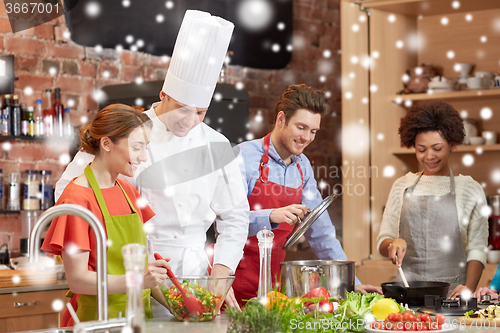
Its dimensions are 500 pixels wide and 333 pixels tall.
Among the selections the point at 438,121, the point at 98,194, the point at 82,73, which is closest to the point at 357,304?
the point at 98,194

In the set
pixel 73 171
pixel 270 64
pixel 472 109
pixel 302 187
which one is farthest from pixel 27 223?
pixel 472 109

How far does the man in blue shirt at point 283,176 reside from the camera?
1.94 m

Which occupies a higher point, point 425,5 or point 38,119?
point 425,5

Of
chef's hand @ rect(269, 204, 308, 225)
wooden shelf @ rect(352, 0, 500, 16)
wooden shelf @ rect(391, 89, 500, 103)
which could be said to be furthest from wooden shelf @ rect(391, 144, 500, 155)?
chef's hand @ rect(269, 204, 308, 225)

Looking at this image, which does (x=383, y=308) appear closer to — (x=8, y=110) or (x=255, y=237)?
(x=255, y=237)

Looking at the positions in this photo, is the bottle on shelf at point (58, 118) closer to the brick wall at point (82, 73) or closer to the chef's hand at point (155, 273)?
the brick wall at point (82, 73)

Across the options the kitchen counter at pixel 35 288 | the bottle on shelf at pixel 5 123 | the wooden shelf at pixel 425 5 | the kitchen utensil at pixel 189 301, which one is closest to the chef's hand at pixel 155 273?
the kitchen utensil at pixel 189 301

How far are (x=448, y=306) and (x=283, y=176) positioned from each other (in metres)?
0.84

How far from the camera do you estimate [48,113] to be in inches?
98.6

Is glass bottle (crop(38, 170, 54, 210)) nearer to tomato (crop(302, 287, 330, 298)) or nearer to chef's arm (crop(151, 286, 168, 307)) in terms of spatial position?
chef's arm (crop(151, 286, 168, 307))

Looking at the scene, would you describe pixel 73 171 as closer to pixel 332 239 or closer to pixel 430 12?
pixel 332 239

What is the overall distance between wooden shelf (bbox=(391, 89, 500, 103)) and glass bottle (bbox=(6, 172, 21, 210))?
5.84ft

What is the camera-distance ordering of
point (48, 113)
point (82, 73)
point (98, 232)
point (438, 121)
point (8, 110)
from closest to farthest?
point (98, 232) → point (438, 121) → point (8, 110) → point (48, 113) → point (82, 73)

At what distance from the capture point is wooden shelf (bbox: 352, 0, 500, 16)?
9.15ft
